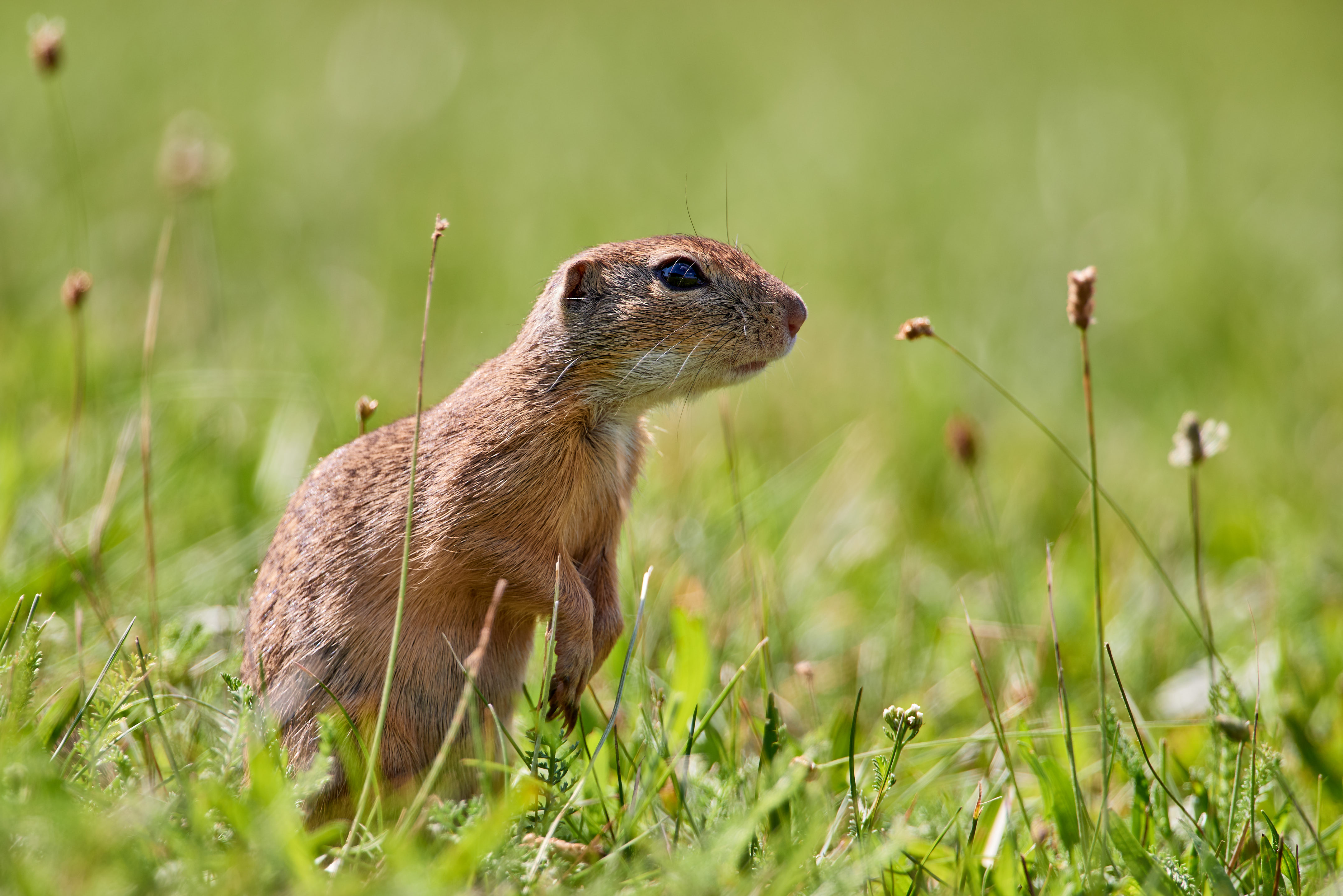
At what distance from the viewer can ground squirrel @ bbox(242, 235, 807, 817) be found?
3.15 m

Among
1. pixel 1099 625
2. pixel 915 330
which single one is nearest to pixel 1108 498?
pixel 1099 625

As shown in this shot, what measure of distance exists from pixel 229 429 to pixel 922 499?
327 centimetres

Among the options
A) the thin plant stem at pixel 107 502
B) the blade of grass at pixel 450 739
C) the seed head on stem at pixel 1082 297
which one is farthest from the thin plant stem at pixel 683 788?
the thin plant stem at pixel 107 502

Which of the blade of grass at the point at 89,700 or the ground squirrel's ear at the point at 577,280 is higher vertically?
the ground squirrel's ear at the point at 577,280

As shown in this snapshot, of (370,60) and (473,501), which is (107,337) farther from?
(370,60)

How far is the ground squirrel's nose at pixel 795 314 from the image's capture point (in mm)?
3600

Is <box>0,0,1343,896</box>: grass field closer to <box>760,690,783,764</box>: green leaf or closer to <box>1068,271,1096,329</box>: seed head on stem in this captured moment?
<box>760,690,783,764</box>: green leaf

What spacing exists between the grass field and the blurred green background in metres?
0.04

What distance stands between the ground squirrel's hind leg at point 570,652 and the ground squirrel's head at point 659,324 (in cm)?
62

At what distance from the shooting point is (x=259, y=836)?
2234 millimetres

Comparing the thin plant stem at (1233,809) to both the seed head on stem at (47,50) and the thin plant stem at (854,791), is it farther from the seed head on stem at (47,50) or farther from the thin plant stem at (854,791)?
the seed head on stem at (47,50)

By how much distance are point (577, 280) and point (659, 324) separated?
0.29m

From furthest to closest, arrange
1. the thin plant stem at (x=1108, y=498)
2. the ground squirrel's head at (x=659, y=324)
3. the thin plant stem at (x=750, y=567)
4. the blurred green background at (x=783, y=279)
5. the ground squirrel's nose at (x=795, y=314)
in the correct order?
the blurred green background at (x=783, y=279) → the ground squirrel's nose at (x=795, y=314) → the ground squirrel's head at (x=659, y=324) → the thin plant stem at (x=750, y=567) → the thin plant stem at (x=1108, y=498)

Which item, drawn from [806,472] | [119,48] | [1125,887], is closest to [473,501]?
[1125,887]
